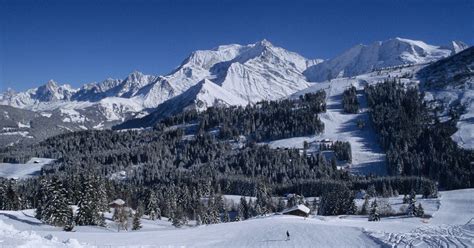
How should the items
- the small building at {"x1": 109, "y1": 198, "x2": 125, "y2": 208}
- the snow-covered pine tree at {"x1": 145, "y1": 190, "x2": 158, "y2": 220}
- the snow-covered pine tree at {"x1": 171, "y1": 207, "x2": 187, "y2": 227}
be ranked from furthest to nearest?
the snow-covered pine tree at {"x1": 145, "y1": 190, "x2": 158, "y2": 220} < the small building at {"x1": 109, "y1": 198, "x2": 125, "y2": 208} < the snow-covered pine tree at {"x1": 171, "y1": 207, "x2": 187, "y2": 227}

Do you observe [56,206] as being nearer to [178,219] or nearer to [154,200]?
[178,219]

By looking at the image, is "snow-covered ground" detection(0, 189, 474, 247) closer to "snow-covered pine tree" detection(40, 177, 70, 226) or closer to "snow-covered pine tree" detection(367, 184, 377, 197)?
"snow-covered pine tree" detection(40, 177, 70, 226)

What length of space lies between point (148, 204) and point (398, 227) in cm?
A: 7729

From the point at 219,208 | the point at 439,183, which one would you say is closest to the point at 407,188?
the point at 439,183

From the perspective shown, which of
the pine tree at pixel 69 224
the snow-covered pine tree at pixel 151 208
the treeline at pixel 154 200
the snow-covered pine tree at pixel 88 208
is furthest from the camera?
the snow-covered pine tree at pixel 151 208

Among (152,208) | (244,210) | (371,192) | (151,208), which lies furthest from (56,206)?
(371,192)

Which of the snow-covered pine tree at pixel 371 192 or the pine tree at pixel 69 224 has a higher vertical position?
the pine tree at pixel 69 224

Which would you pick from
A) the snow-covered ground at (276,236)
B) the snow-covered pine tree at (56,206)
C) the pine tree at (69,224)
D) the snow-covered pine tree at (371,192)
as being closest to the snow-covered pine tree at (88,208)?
the snow-covered pine tree at (56,206)

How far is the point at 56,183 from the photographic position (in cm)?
9162

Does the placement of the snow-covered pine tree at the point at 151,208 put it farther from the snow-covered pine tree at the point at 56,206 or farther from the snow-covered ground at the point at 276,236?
the snow-covered ground at the point at 276,236

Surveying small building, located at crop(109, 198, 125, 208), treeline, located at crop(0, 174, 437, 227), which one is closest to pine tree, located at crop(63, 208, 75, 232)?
treeline, located at crop(0, 174, 437, 227)

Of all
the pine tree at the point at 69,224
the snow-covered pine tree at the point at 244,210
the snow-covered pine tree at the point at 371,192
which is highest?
the pine tree at the point at 69,224

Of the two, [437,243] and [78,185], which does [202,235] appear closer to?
[437,243]

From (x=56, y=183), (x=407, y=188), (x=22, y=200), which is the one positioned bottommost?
(x=407, y=188)
